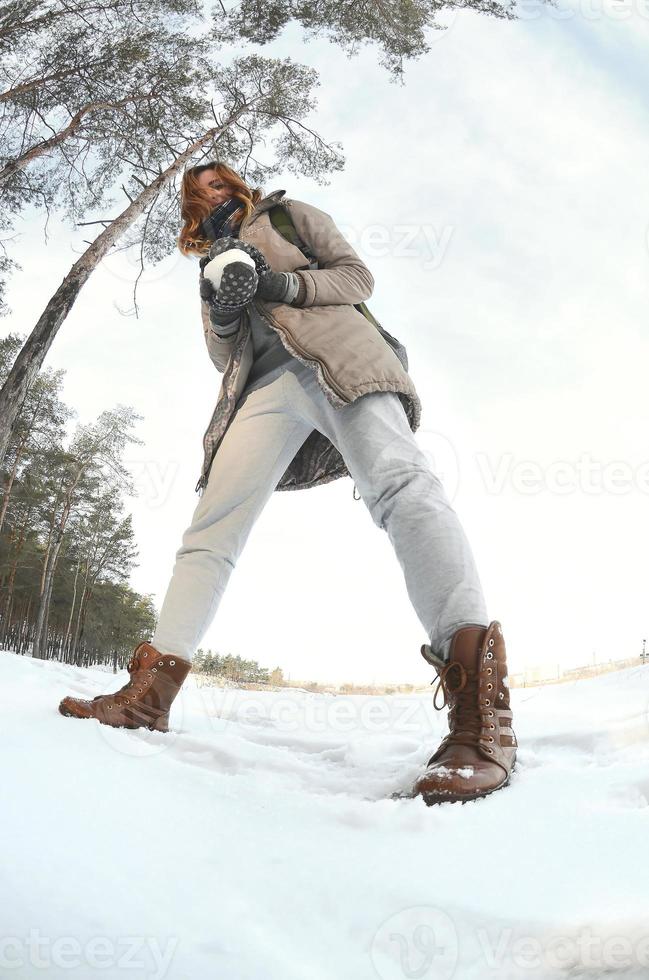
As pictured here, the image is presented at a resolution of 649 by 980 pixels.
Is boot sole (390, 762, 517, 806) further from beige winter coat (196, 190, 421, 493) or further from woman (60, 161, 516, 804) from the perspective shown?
beige winter coat (196, 190, 421, 493)

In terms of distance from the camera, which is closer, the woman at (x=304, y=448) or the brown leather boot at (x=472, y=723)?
the brown leather boot at (x=472, y=723)

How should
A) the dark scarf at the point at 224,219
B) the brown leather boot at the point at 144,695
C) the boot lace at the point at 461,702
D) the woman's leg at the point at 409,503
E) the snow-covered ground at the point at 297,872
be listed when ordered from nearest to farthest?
1. the snow-covered ground at the point at 297,872
2. the boot lace at the point at 461,702
3. the woman's leg at the point at 409,503
4. the brown leather boot at the point at 144,695
5. the dark scarf at the point at 224,219

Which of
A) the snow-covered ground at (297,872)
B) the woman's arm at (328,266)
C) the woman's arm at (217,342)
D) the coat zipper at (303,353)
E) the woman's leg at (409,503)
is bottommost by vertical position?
the snow-covered ground at (297,872)

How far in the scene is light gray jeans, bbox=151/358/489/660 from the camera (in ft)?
4.50

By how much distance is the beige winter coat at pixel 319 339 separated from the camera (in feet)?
5.36

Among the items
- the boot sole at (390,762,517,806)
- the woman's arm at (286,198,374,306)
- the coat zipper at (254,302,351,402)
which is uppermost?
the woman's arm at (286,198,374,306)

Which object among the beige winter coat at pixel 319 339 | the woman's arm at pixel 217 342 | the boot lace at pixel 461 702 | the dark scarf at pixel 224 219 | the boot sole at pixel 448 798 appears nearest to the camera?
the boot sole at pixel 448 798

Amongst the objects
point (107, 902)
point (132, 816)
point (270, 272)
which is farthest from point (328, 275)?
point (107, 902)

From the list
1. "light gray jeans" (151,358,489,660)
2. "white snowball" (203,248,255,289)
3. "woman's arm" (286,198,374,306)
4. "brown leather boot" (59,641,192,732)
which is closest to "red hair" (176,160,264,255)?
"woman's arm" (286,198,374,306)

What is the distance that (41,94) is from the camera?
7.15 metres

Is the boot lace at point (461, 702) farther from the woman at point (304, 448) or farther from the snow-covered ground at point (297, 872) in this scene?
the snow-covered ground at point (297, 872)

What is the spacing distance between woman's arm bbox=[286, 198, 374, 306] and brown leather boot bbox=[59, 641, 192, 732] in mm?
1067

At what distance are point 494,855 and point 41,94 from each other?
8883 millimetres

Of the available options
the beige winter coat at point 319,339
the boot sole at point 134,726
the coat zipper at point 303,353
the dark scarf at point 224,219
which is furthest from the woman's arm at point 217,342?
the boot sole at point 134,726
